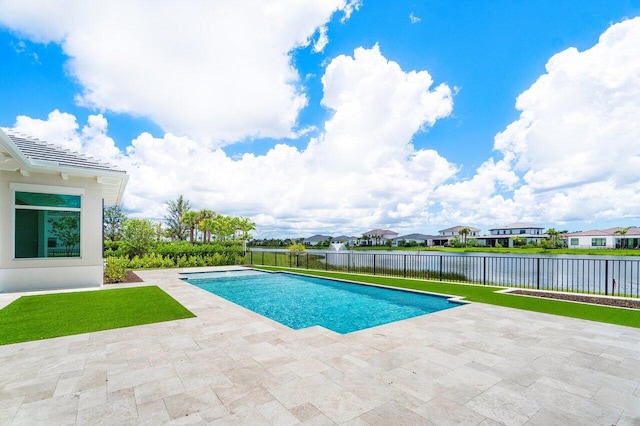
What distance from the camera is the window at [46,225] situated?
8211mm

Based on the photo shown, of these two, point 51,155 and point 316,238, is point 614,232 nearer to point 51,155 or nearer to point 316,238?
point 316,238

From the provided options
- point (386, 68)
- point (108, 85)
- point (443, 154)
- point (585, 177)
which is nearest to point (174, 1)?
point (108, 85)

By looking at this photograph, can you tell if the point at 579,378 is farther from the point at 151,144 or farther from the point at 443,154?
the point at 151,144

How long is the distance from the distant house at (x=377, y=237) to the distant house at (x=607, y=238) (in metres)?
29.0

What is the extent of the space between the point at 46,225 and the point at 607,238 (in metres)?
59.0

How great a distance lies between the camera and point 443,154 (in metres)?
16.3

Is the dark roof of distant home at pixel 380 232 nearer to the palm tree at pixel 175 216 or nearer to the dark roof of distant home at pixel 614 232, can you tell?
the dark roof of distant home at pixel 614 232

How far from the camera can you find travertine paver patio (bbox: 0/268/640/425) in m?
2.44

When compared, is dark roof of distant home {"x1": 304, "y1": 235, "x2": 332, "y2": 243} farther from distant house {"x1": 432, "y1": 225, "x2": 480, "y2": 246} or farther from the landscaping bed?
the landscaping bed

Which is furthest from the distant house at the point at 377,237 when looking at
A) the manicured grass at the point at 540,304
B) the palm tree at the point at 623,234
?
the manicured grass at the point at 540,304

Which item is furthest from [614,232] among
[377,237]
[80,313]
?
[80,313]

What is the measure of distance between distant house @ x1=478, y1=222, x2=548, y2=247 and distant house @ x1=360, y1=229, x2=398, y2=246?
16847 millimetres

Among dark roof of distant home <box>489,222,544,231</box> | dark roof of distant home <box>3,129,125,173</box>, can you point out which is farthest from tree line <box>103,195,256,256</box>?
dark roof of distant home <box>489,222,544,231</box>

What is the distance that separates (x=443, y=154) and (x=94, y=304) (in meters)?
16.3
